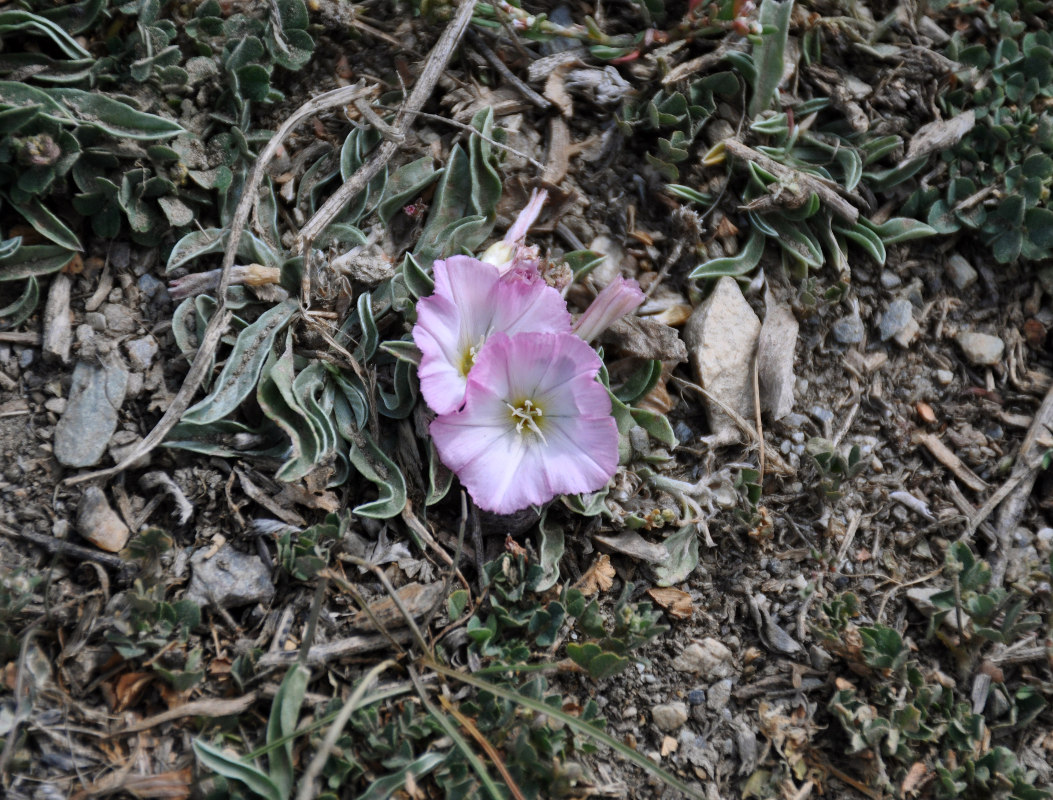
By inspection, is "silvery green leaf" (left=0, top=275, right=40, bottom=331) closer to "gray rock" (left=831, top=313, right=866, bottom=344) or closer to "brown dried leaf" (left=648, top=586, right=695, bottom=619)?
"brown dried leaf" (left=648, top=586, right=695, bottom=619)

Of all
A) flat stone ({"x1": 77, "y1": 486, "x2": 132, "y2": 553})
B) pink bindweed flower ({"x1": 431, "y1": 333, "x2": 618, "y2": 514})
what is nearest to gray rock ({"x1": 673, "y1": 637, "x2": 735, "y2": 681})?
pink bindweed flower ({"x1": 431, "y1": 333, "x2": 618, "y2": 514})

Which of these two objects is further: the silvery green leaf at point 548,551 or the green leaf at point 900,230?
the green leaf at point 900,230

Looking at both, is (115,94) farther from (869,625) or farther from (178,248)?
(869,625)

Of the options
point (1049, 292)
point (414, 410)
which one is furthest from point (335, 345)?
point (1049, 292)

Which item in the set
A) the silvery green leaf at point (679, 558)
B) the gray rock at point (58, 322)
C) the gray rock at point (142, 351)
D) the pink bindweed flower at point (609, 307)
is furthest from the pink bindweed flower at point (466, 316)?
the gray rock at point (58, 322)

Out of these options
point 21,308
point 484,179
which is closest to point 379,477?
point 484,179

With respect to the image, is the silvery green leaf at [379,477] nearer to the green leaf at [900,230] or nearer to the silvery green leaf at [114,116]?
the silvery green leaf at [114,116]

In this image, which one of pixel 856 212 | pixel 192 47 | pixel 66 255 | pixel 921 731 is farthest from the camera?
pixel 856 212
